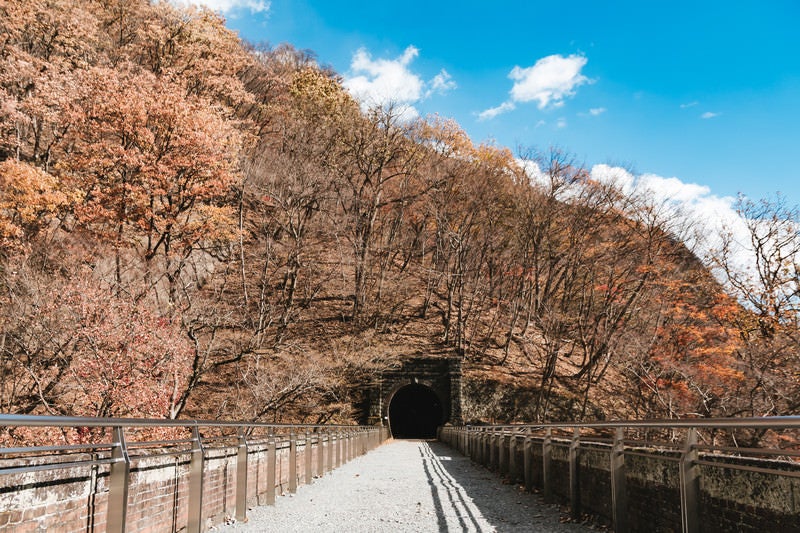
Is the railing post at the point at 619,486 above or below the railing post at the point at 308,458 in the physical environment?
above

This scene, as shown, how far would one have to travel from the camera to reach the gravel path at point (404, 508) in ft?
24.1

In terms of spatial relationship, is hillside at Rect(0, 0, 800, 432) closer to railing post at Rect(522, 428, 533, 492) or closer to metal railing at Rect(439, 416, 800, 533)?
railing post at Rect(522, 428, 533, 492)

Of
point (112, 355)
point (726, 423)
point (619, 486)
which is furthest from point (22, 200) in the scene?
point (726, 423)

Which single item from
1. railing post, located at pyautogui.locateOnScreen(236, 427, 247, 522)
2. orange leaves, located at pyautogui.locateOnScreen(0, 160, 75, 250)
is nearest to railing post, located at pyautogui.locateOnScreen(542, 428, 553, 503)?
railing post, located at pyautogui.locateOnScreen(236, 427, 247, 522)

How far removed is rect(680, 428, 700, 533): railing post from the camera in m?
5.03

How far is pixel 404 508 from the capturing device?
8.71 meters

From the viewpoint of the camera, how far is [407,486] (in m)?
11.5

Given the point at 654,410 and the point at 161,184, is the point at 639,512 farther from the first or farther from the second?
the point at 161,184

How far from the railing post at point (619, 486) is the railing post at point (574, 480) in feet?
4.12

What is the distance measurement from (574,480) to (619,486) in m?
1.69

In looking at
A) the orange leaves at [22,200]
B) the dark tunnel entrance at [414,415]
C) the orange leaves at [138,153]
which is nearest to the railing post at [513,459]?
the orange leaves at [22,200]

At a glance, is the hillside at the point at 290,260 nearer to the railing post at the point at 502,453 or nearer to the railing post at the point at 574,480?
the railing post at the point at 502,453

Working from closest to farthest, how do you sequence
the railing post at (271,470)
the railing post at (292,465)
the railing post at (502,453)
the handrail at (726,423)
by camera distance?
the handrail at (726,423) < the railing post at (271,470) < the railing post at (292,465) < the railing post at (502,453)

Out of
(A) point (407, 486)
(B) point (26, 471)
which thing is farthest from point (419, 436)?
(B) point (26, 471)
